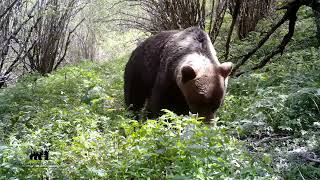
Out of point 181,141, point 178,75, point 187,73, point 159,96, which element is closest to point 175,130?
point 181,141

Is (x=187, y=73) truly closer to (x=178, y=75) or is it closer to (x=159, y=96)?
(x=178, y=75)

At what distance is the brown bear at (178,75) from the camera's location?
18.9 feet

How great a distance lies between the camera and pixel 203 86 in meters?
5.75

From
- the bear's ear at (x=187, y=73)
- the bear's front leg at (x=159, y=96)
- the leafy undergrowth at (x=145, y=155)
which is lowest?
the leafy undergrowth at (x=145, y=155)

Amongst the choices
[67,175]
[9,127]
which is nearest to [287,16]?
[9,127]

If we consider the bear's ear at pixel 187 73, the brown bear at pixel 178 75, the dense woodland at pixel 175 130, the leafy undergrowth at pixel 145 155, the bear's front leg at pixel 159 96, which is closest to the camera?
the leafy undergrowth at pixel 145 155

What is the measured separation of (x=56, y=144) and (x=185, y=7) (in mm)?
6865

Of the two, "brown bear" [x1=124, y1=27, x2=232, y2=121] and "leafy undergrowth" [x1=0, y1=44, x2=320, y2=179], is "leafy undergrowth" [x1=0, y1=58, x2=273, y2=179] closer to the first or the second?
"leafy undergrowth" [x1=0, y1=44, x2=320, y2=179]

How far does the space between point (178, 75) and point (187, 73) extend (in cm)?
43

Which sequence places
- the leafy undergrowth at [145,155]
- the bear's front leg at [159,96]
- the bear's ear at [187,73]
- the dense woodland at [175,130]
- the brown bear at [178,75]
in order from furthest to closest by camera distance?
1. the bear's front leg at [159,96]
2. the brown bear at [178,75]
3. the bear's ear at [187,73]
4. the dense woodland at [175,130]
5. the leafy undergrowth at [145,155]

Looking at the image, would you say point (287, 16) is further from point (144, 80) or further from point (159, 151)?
point (159, 151)

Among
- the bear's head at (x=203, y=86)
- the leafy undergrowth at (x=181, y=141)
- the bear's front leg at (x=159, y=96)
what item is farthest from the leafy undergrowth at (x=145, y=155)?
the bear's front leg at (x=159, y=96)

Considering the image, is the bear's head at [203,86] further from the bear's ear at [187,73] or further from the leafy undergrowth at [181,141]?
the leafy undergrowth at [181,141]

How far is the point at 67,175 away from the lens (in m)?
3.80
